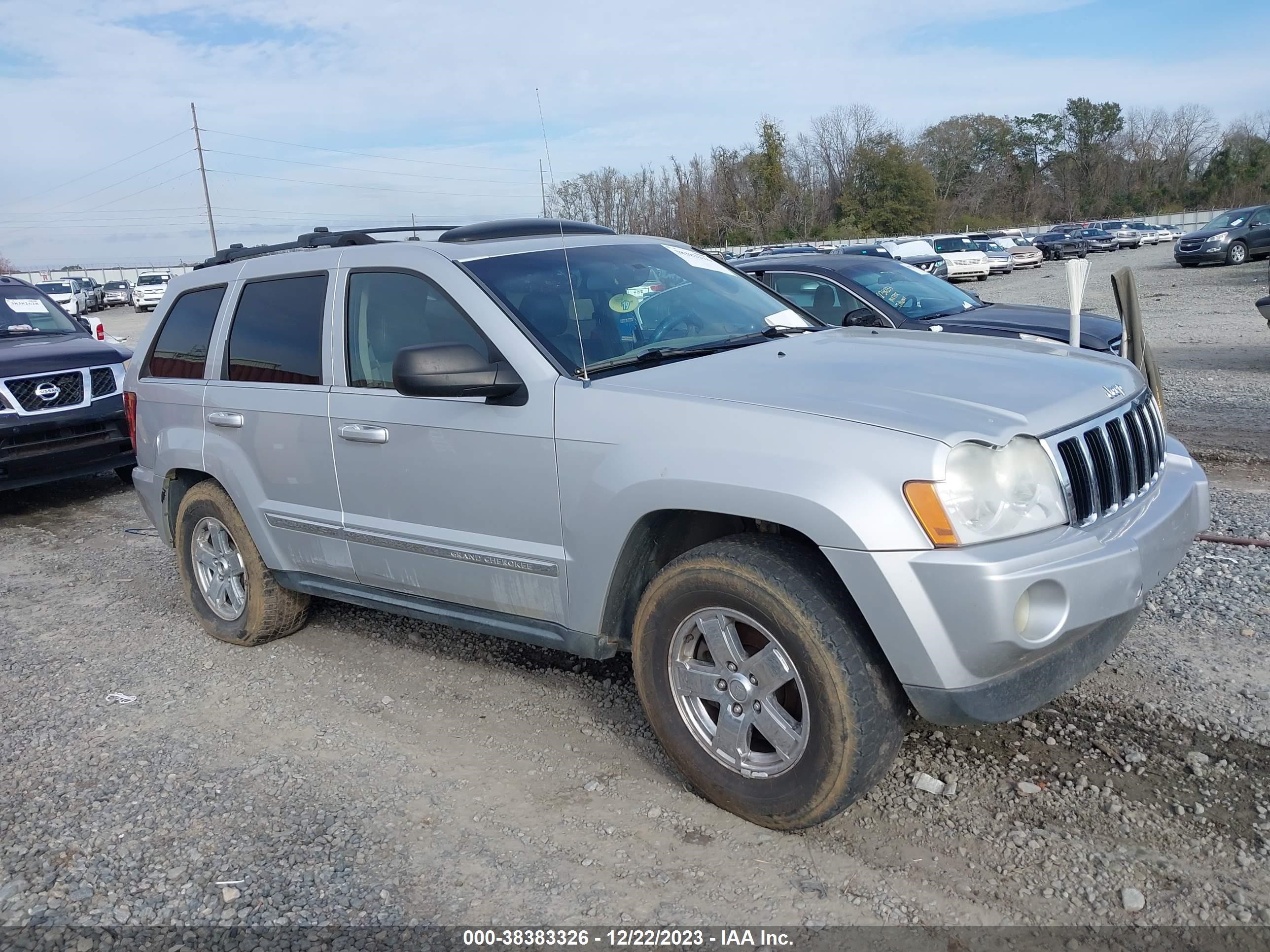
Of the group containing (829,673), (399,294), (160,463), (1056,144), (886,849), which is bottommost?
(886,849)

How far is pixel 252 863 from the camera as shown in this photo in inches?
130

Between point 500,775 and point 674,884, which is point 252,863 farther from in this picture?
point 674,884

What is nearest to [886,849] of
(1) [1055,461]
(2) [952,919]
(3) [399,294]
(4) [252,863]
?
(2) [952,919]

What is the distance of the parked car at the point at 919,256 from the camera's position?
23.9 m

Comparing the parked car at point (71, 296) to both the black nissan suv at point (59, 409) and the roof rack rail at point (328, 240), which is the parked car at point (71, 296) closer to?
the black nissan suv at point (59, 409)

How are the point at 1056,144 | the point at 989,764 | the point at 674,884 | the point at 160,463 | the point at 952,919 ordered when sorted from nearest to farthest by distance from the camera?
1. the point at 952,919
2. the point at 674,884
3. the point at 989,764
4. the point at 160,463
5. the point at 1056,144

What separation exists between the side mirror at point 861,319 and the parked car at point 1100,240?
140ft

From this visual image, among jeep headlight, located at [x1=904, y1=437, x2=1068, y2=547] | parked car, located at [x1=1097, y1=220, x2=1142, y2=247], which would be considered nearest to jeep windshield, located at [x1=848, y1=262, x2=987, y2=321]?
jeep headlight, located at [x1=904, y1=437, x2=1068, y2=547]

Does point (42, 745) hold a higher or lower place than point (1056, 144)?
lower

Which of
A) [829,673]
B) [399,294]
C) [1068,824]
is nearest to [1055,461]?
[829,673]

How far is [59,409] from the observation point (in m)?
8.46

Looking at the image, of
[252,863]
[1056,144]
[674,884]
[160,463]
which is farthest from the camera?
[1056,144]

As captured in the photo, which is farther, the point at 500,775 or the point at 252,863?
the point at 500,775

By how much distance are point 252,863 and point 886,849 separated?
1.98 metres
